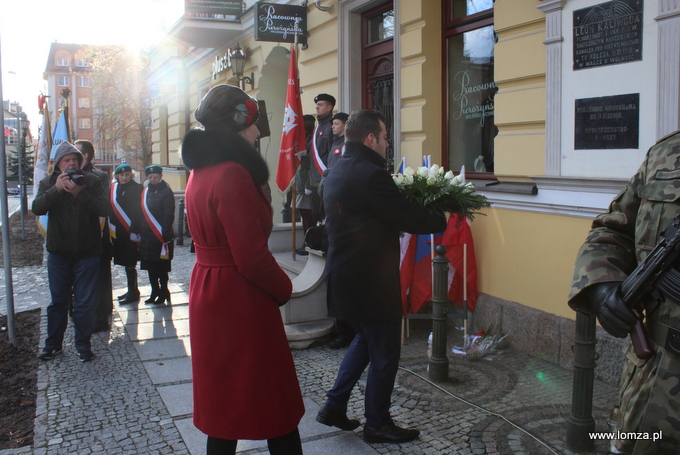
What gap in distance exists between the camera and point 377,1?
7930 mm

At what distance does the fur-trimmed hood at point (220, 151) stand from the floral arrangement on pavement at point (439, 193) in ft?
4.76

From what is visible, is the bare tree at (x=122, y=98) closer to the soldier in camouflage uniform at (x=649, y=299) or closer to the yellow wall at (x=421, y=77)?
the yellow wall at (x=421, y=77)

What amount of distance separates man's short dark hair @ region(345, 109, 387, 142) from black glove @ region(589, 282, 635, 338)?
1881 millimetres

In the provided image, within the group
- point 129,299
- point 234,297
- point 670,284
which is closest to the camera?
point 670,284

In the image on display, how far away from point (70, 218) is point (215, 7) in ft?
25.9

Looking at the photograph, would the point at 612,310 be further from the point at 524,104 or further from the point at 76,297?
the point at 76,297

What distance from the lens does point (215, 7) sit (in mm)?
12086

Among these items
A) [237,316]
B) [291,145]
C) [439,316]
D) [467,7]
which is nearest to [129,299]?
[291,145]

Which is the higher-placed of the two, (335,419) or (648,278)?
(648,278)

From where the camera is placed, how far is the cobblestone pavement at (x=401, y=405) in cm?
362

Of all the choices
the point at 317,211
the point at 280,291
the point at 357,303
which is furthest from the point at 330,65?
the point at 280,291

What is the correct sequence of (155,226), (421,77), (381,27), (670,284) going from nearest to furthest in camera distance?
(670,284)
(421,77)
(155,226)
(381,27)

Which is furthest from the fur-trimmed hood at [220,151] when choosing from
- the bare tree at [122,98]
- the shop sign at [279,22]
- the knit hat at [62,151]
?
the bare tree at [122,98]

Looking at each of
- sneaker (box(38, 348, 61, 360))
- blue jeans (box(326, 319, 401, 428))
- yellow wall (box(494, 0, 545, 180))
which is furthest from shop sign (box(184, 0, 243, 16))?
blue jeans (box(326, 319, 401, 428))
